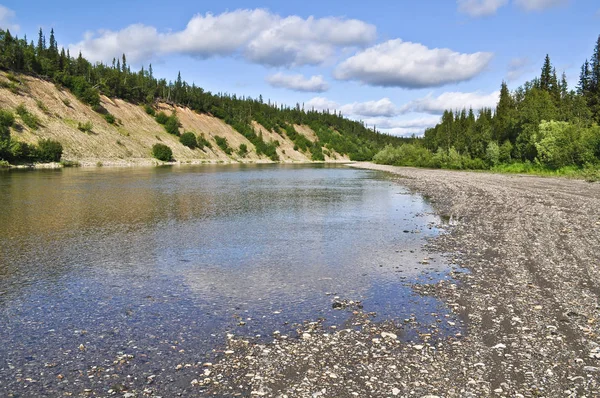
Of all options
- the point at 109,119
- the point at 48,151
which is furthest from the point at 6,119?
the point at 109,119

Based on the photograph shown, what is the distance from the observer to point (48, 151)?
79.8m

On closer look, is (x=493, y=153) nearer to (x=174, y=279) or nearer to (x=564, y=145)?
(x=564, y=145)

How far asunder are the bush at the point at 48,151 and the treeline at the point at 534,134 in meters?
80.8

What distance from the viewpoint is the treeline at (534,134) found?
6082 centimetres

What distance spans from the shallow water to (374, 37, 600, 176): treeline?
48.3 meters

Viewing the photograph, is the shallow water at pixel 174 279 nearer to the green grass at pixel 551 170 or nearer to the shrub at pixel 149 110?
the green grass at pixel 551 170

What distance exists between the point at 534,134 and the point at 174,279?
7217cm

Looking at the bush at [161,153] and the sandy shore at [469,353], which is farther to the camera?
the bush at [161,153]

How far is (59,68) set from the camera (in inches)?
5133

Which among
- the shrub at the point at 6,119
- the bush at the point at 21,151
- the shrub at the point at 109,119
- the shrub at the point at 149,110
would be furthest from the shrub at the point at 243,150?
the bush at the point at 21,151

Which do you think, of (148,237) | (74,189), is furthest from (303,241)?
(74,189)

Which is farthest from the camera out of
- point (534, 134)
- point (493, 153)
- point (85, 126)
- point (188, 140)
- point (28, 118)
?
point (188, 140)

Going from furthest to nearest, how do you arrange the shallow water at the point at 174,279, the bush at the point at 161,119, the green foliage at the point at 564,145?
1. the bush at the point at 161,119
2. the green foliage at the point at 564,145
3. the shallow water at the point at 174,279

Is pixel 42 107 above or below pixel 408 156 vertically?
above
